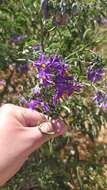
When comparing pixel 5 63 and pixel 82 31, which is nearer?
pixel 82 31

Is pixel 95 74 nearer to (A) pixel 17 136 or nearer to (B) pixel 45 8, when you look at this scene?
(B) pixel 45 8

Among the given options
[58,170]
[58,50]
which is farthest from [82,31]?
[58,170]

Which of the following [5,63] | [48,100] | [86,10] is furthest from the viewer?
[5,63]

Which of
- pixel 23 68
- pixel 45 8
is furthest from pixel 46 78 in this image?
pixel 23 68

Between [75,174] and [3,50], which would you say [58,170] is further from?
[3,50]

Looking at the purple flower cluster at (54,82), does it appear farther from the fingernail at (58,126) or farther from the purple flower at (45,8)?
the purple flower at (45,8)

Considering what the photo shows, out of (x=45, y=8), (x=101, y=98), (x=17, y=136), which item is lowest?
(x=17, y=136)

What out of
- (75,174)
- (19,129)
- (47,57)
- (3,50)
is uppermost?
(3,50)

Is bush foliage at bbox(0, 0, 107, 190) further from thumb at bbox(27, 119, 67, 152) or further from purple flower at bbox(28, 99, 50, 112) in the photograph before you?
thumb at bbox(27, 119, 67, 152)
